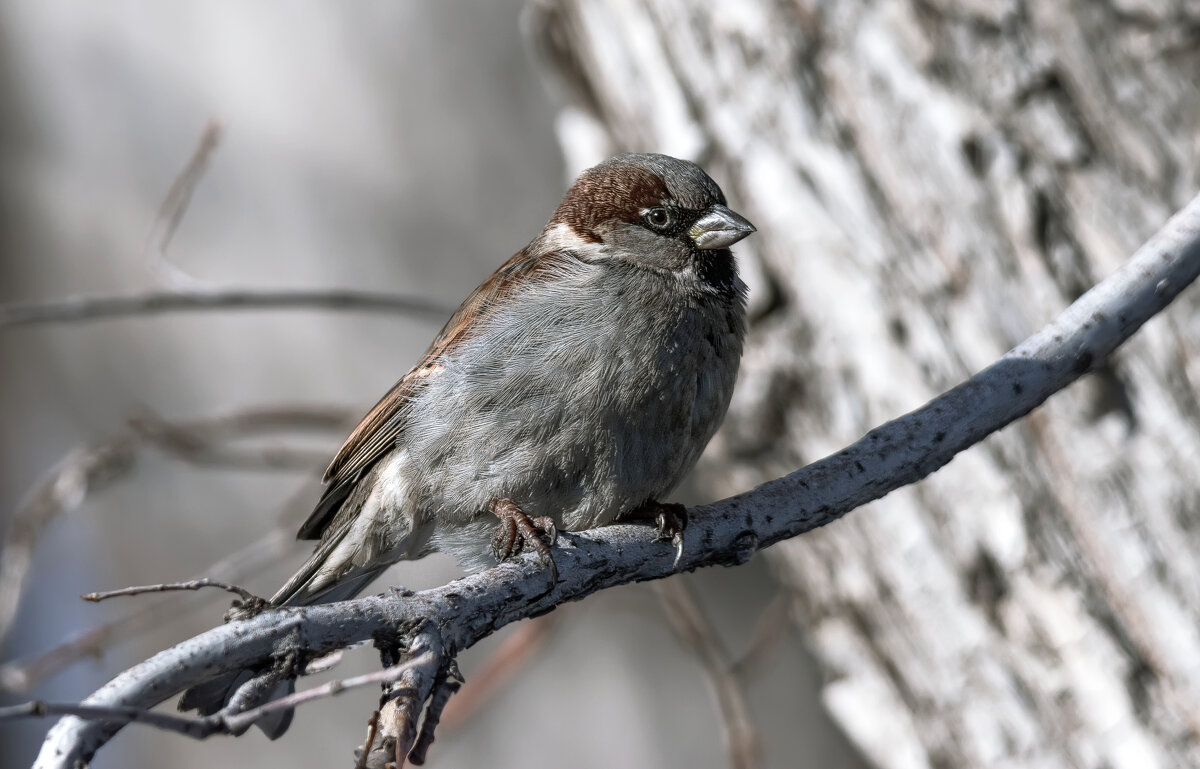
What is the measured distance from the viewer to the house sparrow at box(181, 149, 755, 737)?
278cm

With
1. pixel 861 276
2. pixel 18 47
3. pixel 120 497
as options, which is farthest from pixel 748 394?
pixel 18 47

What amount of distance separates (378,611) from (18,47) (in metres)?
5.03

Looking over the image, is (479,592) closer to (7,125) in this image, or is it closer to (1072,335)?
(1072,335)

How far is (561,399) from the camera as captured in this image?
2.77 m

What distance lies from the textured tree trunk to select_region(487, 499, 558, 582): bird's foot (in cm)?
148

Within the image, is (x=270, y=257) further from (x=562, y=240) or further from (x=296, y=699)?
(x=296, y=699)

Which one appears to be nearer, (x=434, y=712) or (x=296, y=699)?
(x=296, y=699)

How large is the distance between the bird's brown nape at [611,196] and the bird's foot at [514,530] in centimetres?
94

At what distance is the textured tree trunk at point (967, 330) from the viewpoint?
3514 millimetres

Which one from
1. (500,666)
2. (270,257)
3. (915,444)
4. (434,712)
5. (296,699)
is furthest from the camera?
(270,257)

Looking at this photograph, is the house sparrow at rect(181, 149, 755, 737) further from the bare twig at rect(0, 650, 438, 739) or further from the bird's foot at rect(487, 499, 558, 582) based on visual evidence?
the bare twig at rect(0, 650, 438, 739)

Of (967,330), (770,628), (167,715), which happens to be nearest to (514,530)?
(167,715)

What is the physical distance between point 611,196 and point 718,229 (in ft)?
1.17

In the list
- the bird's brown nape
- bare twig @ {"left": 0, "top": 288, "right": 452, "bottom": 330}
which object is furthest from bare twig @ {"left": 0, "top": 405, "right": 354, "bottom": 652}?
the bird's brown nape
